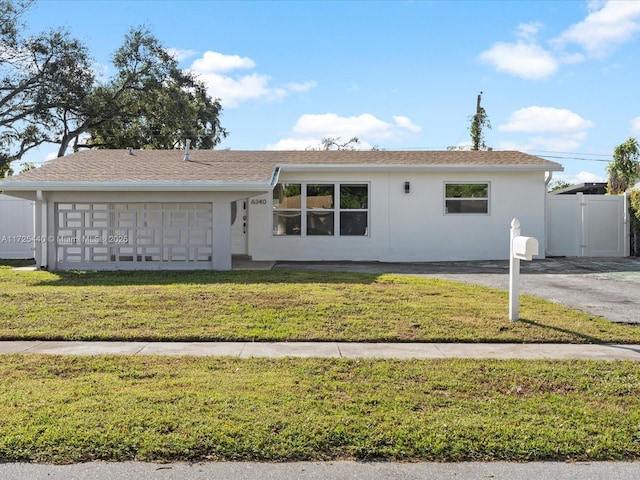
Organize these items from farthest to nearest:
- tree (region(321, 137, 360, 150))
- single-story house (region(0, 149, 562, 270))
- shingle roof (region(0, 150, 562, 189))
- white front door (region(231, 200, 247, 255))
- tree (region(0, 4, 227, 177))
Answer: tree (region(321, 137, 360, 150))
tree (region(0, 4, 227, 177))
white front door (region(231, 200, 247, 255))
single-story house (region(0, 149, 562, 270))
shingle roof (region(0, 150, 562, 189))

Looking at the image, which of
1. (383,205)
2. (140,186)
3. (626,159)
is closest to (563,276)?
(383,205)

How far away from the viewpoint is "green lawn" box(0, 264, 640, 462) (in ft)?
11.6

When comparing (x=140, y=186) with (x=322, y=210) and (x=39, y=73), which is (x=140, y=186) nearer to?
(x=322, y=210)

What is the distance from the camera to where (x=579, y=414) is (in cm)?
406

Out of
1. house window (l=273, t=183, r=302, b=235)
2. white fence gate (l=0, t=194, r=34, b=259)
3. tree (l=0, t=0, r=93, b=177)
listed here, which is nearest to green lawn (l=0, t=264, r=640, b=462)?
house window (l=273, t=183, r=302, b=235)

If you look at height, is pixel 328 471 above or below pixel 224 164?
below

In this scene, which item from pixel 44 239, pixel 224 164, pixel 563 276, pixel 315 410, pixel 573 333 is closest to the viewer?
pixel 315 410

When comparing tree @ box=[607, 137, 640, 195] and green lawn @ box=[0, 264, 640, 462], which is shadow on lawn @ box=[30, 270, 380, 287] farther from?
tree @ box=[607, 137, 640, 195]

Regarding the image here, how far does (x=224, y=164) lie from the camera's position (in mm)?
15617

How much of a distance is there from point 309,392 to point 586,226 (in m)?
15.6

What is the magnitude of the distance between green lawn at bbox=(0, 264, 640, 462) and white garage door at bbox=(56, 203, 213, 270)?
16.5 feet

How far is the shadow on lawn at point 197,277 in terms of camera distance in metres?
10.9

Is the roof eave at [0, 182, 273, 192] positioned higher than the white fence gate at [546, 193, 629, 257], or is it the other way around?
the roof eave at [0, 182, 273, 192]

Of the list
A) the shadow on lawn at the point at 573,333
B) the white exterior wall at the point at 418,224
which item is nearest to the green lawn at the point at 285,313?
the shadow on lawn at the point at 573,333
